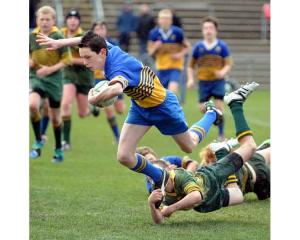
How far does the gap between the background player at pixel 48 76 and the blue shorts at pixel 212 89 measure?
3.28 meters

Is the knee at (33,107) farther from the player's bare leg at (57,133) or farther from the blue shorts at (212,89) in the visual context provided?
the blue shorts at (212,89)

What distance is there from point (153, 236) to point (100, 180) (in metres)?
3.60

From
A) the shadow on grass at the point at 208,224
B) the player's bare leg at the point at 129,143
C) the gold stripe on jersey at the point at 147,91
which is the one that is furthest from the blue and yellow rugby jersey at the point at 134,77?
the shadow on grass at the point at 208,224

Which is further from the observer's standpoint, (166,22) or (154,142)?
(166,22)

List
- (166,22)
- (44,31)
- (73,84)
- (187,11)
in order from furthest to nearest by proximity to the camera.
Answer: (187,11) → (166,22) → (73,84) → (44,31)

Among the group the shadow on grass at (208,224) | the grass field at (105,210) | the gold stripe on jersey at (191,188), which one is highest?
the gold stripe on jersey at (191,188)

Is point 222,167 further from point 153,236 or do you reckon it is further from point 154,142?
point 154,142

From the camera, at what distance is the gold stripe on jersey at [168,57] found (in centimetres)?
Result: 1666

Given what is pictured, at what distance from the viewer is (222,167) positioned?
24.1ft

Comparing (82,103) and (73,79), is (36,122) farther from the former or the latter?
(82,103)

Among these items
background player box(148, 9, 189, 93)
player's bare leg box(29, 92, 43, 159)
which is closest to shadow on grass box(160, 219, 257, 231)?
player's bare leg box(29, 92, 43, 159)

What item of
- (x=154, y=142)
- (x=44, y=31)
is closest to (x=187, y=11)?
(x=154, y=142)

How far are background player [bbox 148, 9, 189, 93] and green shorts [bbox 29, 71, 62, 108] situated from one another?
14.7 feet
